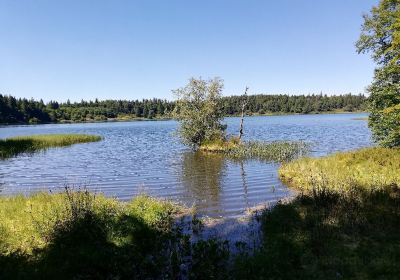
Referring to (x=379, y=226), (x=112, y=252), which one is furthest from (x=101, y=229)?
(x=379, y=226)

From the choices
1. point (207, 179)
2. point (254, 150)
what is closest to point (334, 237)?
point (207, 179)

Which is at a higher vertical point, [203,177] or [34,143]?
[203,177]

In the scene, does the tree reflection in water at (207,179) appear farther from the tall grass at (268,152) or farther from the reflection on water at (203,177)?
the tall grass at (268,152)

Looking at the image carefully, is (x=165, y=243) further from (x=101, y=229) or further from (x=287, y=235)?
(x=287, y=235)

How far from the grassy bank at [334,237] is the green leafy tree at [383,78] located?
1338cm

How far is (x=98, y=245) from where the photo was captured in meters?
11.0

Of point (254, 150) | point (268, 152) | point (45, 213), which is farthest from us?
point (254, 150)

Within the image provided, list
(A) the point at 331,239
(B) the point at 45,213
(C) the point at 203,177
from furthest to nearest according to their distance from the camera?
1. (C) the point at 203,177
2. (B) the point at 45,213
3. (A) the point at 331,239

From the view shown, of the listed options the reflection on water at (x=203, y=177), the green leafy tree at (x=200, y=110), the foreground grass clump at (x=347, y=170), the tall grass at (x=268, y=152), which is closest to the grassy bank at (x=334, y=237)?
the foreground grass clump at (x=347, y=170)

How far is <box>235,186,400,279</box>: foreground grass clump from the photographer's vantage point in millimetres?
9086

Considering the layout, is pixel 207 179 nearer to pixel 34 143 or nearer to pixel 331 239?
pixel 331 239

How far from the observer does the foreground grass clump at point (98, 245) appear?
9.38 metres

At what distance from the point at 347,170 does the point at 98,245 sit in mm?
16540

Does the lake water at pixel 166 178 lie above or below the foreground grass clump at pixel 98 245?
below
